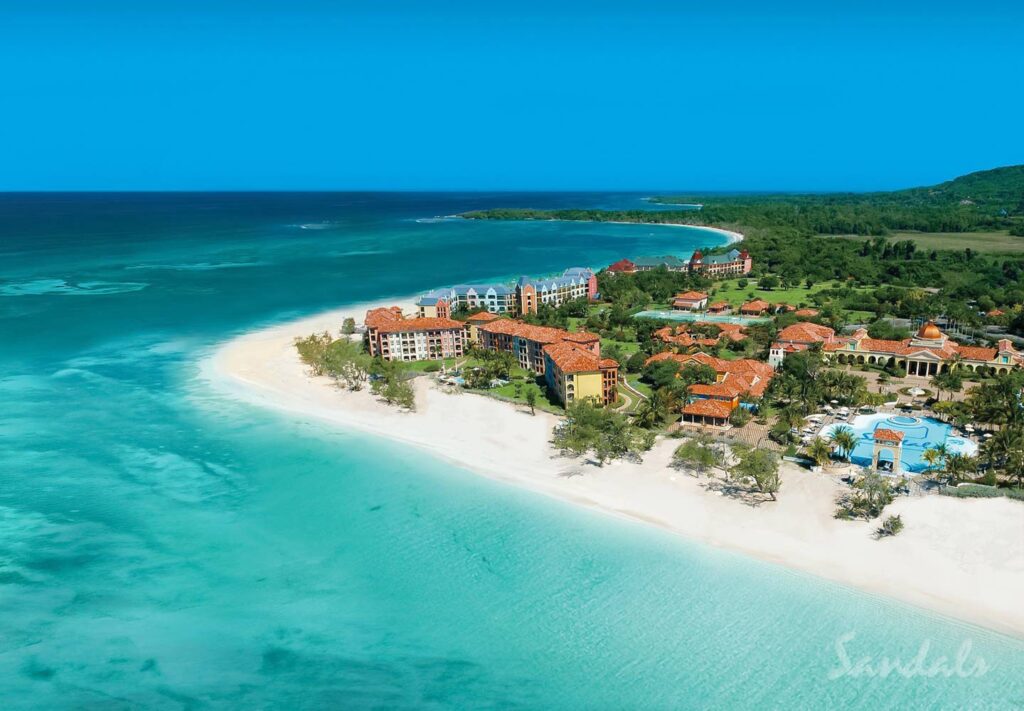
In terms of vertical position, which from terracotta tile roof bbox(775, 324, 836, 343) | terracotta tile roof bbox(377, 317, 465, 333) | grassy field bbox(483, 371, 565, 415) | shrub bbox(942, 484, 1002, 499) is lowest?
shrub bbox(942, 484, 1002, 499)

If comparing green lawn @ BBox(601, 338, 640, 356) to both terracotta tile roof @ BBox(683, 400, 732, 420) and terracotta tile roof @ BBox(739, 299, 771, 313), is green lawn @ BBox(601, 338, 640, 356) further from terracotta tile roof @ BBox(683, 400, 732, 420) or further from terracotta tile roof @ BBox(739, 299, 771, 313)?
terracotta tile roof @ BBox(683, 400, 732, 420)

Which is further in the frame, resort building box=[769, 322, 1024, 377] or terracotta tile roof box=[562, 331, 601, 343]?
terracotta tile roof box=[562, 331, 601, 343]

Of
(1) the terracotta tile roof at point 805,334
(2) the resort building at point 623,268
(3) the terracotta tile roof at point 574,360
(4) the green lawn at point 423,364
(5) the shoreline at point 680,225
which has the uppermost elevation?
(5) the shoreline at point 680,225

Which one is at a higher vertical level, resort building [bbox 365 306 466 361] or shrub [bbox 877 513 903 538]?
resort building [bbox 365 306 466 361]

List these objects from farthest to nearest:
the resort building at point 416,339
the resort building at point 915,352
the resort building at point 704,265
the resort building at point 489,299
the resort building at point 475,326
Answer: the resort building at point 704,265 < the resort building at point 489,299 < the resort building at point 475,326 < the resort building at point 416,339 < the resort building at point 915,352

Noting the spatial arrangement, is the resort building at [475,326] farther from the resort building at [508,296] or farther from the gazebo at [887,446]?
the gazebo at [887,446]

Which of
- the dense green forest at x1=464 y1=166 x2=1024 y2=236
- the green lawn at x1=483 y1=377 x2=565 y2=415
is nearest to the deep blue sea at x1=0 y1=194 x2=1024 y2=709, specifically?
the green lawn at x1=483 y1=377 x2=565 y2=415

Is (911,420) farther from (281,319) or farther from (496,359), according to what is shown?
(281,319)

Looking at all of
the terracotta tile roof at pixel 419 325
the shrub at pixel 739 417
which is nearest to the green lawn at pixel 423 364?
the terracotta tile roof at pixel 419 325
